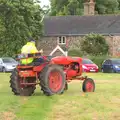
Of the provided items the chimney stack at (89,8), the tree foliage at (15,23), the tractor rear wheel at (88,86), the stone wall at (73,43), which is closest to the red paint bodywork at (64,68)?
the tractor rear wheel at (88,86)

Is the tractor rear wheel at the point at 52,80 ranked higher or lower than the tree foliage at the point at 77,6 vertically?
lower

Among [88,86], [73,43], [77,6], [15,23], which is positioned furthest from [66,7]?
[88,86]

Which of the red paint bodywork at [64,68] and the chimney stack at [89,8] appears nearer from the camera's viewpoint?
the red paint bodywork at [64,68]

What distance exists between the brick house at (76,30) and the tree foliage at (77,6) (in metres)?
12.4

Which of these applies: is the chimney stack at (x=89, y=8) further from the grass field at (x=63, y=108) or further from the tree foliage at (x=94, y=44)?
the grass field at (x=63, y=108)

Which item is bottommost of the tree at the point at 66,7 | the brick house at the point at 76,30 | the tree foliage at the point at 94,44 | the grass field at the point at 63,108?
the grass field at the point at 63,108

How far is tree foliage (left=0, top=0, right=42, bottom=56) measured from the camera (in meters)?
59.0

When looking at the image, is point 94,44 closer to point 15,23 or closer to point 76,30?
point 76,30

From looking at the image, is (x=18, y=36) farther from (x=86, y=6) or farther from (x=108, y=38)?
(x=86, y=6)

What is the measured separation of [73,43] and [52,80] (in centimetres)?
5640

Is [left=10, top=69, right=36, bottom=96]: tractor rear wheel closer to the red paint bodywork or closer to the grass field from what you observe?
the red paint bodywork

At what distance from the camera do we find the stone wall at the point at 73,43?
70.9 meters

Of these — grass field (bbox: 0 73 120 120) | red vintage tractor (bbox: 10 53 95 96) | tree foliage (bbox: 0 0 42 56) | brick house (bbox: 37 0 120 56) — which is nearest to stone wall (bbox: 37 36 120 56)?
brick house (bbox: 37 0 120 56)

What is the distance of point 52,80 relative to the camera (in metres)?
18.1
